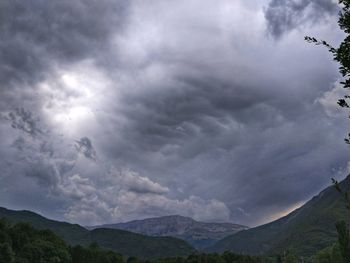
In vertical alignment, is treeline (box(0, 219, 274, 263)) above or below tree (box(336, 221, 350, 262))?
above

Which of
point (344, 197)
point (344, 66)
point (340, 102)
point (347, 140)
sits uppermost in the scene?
point (344, 66)

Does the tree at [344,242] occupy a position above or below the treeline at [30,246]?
below

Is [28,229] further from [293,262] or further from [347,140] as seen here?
[347,140]

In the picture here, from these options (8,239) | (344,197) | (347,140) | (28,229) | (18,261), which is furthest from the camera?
(28,229)

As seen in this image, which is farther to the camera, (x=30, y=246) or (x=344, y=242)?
(x=30, y=246)

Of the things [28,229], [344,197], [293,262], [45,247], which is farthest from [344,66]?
[28,229]

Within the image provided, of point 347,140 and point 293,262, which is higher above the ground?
point 293,262

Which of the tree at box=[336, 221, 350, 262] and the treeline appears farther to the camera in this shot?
the treeline

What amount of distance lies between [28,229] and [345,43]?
653 ft

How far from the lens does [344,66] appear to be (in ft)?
54.9

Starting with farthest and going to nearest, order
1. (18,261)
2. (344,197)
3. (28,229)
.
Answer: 1. (28,229)
2. (18,261)
3. (344,197)

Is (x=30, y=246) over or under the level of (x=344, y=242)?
over

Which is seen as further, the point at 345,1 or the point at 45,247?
the point at 45,247

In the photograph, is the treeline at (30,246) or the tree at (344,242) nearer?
the tree at (344,242)
